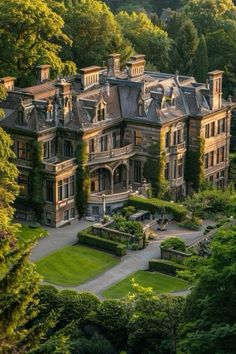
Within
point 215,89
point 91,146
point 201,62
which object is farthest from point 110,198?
point 201,62

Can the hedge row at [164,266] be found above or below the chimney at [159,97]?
below

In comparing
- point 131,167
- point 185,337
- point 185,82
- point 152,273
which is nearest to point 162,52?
point 185,82

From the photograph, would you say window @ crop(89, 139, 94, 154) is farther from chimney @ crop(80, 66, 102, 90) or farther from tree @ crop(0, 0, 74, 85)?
tree @ crop(0, 0, 74, 85)

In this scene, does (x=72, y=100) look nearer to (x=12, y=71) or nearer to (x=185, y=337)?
(x=12, y=71)

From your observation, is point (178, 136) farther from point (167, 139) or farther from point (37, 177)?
point (37, 177)

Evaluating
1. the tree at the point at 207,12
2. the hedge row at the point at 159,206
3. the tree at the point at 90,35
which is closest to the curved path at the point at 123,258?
the hedge row at the point at 159,206

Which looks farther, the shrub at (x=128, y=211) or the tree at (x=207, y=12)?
the tree at (x=207, y=12)

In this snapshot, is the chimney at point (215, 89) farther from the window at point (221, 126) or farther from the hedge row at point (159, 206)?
the hedge row at point (159, 206)
